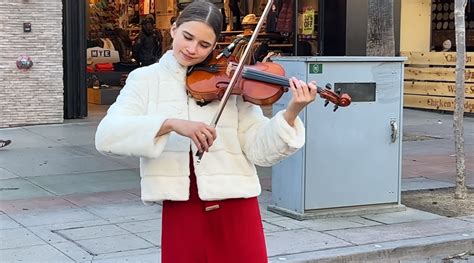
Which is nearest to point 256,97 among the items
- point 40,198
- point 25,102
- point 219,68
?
point 219,68

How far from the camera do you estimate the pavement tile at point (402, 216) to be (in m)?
6.84

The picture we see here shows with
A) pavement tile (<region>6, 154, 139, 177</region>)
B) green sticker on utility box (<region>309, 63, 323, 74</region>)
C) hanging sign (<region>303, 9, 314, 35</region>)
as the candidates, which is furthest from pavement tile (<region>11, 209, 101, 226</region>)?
hanging sign (<region>303, 9, 314, 35</region>)

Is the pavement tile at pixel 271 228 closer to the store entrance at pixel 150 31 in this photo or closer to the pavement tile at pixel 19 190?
the pavement tile at pixel 19 190

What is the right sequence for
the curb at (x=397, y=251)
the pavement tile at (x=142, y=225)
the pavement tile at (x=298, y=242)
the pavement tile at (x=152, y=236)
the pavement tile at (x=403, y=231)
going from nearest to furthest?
the curb at (x=397, y=251), the pavement tile at (x=298, y=242), the pavement tile at (x=152, y=236), the pavement tile at (x=403, y=231), the pavement tile at (x=142, y=225)

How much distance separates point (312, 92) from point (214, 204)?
0.59 metres

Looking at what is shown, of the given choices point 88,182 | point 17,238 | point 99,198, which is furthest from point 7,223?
point 88,182

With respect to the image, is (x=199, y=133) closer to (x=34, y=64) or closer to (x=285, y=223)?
(x=285, y=223)

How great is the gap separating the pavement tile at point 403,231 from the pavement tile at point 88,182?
278cm

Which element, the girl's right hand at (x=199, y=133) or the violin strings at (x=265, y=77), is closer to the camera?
the girl's right hand at (x=199, y=133)

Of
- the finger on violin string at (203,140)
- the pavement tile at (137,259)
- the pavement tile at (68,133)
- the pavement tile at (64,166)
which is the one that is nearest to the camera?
the finger on violin string at (203,140)

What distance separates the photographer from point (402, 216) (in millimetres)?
7008

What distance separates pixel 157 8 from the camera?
60.4 feet

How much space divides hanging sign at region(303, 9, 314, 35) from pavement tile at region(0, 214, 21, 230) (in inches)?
476

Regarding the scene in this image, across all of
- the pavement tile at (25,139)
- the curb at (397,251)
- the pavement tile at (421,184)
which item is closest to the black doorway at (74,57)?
Answer: the pavement tile at (25,139)
